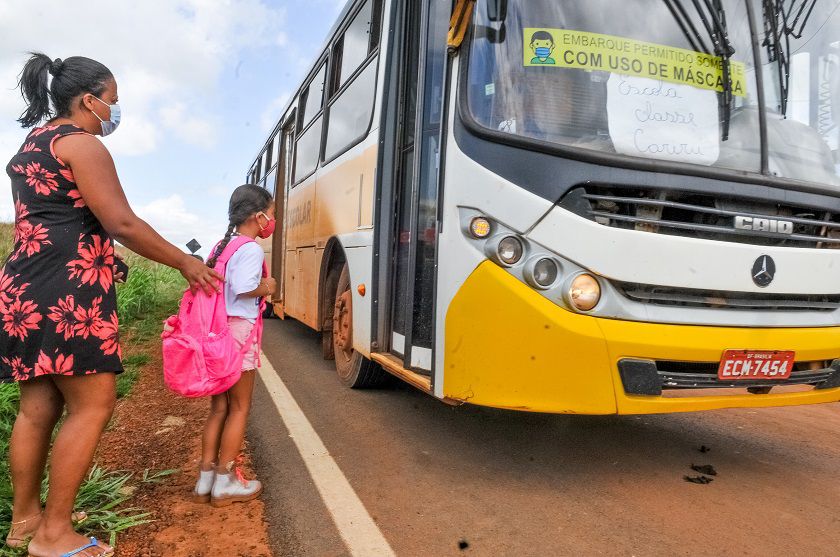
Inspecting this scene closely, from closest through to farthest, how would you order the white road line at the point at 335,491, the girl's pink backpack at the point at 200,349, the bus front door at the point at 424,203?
the white road line at the point at 335,491, the girl's pink backpack at the point at 200,349, the bus front door at the point at 424,203

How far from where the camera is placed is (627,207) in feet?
10.5

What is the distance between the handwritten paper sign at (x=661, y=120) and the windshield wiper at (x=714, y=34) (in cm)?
10

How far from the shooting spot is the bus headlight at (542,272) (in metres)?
3.09

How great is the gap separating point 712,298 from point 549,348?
0.88 meters

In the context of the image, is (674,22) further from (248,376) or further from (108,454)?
(108,454)

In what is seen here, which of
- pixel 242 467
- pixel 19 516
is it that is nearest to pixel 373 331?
pixel 242 467

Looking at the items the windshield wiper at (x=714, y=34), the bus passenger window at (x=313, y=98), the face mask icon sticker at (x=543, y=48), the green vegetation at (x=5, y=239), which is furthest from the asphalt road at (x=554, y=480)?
the green vegetation at (x=5, y=239)

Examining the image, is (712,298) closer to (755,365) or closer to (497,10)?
(755,365)

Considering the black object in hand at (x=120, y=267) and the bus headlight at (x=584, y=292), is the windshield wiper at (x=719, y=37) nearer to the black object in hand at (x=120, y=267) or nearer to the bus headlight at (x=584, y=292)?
the bus headlight at (x=584, y=292)

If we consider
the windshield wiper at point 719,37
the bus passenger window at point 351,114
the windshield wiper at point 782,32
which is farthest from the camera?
the bus passenger window at point 351,114

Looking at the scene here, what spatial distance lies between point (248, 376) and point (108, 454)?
1.25 meters

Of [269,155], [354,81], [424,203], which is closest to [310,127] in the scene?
[354,81]

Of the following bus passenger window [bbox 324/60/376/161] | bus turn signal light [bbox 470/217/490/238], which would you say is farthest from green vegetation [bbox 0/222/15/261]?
bus turn signal light [bbox 470/217/490/238]

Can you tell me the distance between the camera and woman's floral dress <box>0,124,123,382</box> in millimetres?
2408
